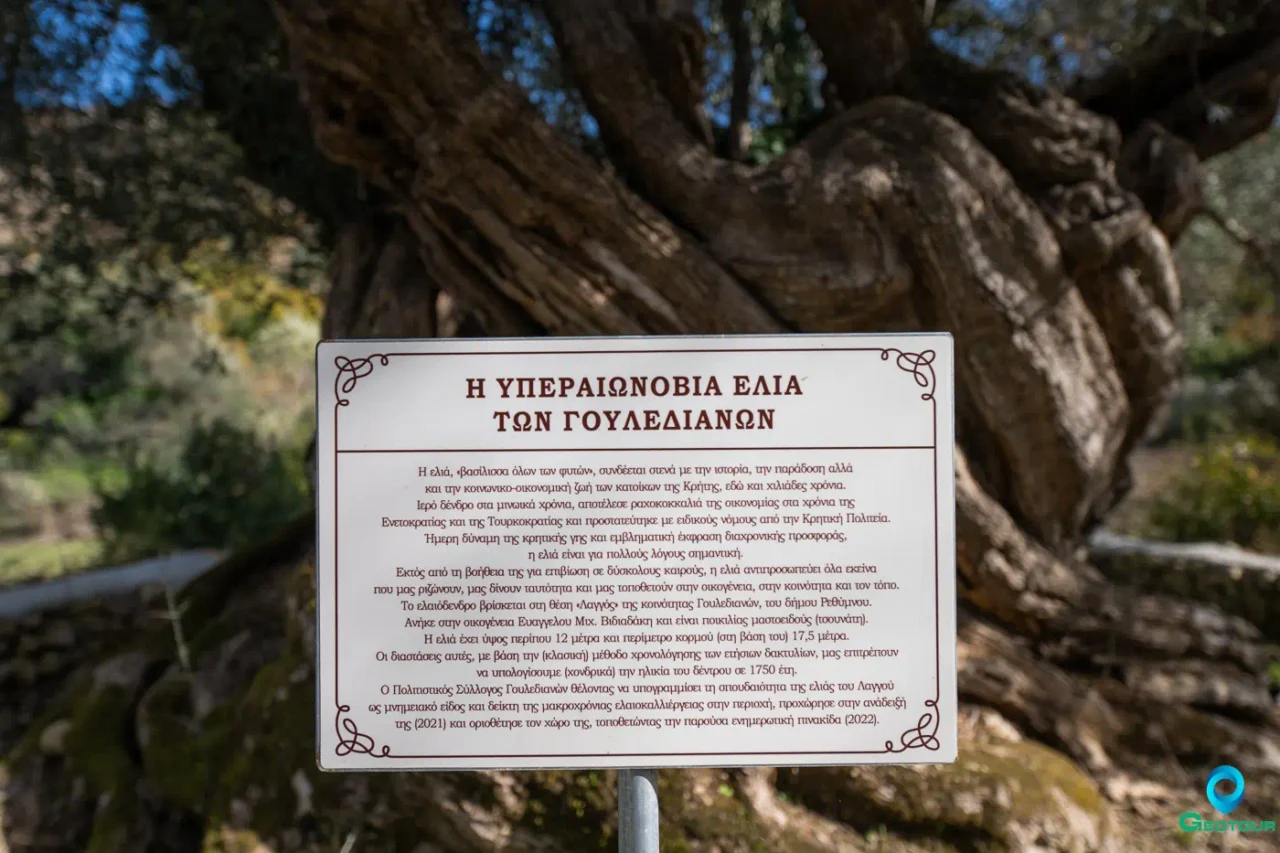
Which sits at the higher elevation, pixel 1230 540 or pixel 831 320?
pixel 831 320

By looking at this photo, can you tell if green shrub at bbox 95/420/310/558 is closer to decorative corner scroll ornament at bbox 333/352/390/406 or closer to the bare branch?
decorative corner scroll ornament at bbox 333/352/390/406

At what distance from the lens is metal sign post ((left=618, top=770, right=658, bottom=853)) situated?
Result: 7.17 feet

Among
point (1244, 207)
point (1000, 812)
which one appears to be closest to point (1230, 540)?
point (1244, 207)

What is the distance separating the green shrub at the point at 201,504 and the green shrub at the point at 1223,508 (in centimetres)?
642

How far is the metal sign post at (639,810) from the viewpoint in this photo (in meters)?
2.19

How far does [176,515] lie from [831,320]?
19.7 ft

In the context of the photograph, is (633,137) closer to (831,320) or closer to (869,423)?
(831,320)

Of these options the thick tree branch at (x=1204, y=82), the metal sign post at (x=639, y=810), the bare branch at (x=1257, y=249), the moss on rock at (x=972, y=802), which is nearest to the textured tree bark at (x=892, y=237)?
the moss on rock at (x=972, y=802)

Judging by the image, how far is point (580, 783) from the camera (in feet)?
10.2

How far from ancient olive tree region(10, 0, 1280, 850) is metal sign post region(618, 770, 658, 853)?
88cm

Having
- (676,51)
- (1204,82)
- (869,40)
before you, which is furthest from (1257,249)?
(676,51)

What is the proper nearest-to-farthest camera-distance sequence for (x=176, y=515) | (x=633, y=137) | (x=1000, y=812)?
1. (x=1000, y=812)
2. (x=633, y=137)
3. (x=176, y=515)

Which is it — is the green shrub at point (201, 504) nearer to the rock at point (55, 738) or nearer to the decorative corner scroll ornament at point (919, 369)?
the rock at point (55, 738)

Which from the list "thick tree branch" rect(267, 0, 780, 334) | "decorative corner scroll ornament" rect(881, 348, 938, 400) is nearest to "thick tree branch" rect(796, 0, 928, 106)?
"thick tree branch" rect(267, 0, 780, 334)
